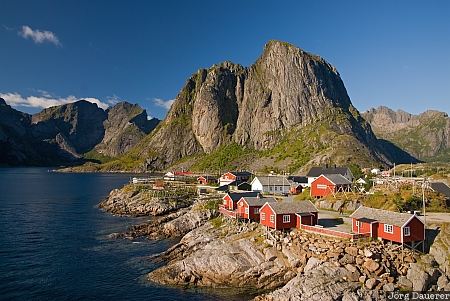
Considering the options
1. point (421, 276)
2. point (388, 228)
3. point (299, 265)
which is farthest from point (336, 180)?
point (421, 276)

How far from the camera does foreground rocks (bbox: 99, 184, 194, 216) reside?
94.6m

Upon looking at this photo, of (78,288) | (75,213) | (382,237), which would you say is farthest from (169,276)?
(75,213)

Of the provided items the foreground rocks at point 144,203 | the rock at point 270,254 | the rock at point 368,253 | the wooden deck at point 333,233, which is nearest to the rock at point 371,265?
the rock at point 368,253

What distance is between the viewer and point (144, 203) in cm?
9962

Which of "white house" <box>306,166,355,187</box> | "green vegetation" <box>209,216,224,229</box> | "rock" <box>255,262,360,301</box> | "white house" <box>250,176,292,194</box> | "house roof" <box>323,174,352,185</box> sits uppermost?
"white house" <box>306,166,355,187</box>

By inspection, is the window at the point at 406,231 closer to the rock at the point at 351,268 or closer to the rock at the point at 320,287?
the rock at the point at 351,268

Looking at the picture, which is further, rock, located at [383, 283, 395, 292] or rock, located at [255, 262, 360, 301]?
rock, located at [383, 283, 395, 292]

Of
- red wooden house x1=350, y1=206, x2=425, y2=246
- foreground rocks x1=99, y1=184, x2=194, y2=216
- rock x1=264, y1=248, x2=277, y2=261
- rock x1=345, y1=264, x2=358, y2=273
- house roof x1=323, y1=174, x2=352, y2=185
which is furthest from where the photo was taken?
foreground rocks x1=99, y1=184, x2=194, y2=216

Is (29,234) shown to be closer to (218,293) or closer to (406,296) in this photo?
(218,293)

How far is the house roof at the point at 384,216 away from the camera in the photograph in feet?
143

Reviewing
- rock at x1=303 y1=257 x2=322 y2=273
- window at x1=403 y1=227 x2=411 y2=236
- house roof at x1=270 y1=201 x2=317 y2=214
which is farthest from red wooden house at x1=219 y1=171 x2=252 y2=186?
window at x1=403 y1=227 x2=411 y2=236

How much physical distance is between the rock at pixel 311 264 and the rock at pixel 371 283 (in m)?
5.47

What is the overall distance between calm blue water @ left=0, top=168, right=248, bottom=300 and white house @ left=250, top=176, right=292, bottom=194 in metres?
29.8

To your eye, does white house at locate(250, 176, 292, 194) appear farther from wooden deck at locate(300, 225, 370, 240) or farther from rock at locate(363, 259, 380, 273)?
rock at locate(363, 259, 380, 273)
